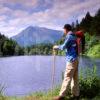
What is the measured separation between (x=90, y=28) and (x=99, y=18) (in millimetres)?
4624

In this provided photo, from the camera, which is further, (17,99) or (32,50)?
(32,50)

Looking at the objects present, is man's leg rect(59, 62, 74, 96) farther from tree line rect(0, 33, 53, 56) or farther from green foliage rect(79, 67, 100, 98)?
tree line rect(0, 33, 53, 56)

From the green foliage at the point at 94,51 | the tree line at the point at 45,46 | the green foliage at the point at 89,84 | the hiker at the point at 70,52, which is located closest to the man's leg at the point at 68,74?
the hiker at the point at 70,52

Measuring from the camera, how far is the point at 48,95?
41.5 feet

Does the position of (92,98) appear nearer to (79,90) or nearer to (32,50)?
(79,90)

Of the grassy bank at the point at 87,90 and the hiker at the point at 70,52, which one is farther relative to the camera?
the grassy bank at the point at 87,90

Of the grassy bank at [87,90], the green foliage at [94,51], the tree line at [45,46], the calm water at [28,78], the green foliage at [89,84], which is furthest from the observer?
the tree line at [45,46]

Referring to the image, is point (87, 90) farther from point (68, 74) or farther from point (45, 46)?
point (45, 46)

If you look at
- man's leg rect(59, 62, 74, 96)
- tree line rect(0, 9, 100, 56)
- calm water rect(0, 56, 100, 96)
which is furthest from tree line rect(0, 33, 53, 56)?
man's leg rect(59, 62, 74, 96)

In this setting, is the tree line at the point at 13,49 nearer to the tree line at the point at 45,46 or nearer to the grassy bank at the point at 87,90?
the tree line at the point at 45,46

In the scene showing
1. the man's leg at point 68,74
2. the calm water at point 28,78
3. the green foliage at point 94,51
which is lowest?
the calm water at point 28,78

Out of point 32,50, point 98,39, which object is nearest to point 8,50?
point 32,50

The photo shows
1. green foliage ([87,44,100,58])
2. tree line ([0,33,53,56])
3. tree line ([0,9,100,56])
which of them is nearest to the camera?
green foliage ([87,44,100,58])

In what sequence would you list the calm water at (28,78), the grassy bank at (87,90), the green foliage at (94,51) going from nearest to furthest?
the grassy bank at (87,90), the calm water at (28,78), the green foliage at (94,51)
